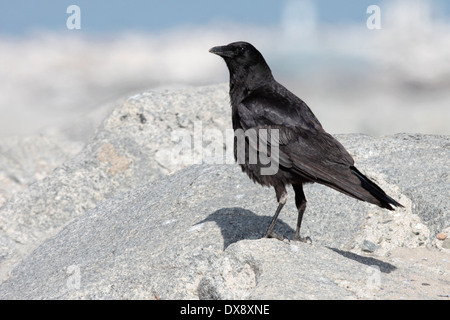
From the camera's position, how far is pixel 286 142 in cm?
668

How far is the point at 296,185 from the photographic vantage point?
691cm

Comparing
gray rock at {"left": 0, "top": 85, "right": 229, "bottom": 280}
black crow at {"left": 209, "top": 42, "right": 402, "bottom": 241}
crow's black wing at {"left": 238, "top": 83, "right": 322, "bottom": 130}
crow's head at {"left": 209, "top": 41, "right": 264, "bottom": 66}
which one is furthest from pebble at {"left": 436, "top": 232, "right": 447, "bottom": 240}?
gray rock at {"left": 0, "top": 85, "right": 229, "bottom": 280}

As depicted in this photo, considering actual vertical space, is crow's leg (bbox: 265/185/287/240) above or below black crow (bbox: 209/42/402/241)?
below

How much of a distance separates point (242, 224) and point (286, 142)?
99 centimetres

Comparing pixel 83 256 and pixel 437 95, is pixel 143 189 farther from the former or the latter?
Answer: pixel 437 95

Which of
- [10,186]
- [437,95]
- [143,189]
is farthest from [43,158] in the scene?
[437,95]

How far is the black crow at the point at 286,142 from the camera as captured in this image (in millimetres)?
6410

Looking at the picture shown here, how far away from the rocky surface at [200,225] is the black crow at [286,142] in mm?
551

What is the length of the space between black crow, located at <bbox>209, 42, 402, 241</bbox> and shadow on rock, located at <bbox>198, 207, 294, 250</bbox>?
419 mm

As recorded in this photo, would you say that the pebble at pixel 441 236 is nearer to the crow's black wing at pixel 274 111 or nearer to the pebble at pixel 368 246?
the pebble at pixel 368 246

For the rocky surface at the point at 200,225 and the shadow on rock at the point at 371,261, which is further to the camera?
the shadow on rock at the point at 371,261

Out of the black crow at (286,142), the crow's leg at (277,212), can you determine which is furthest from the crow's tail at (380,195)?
the crow's leg at (277,212)

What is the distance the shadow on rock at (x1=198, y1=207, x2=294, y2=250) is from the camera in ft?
23.2

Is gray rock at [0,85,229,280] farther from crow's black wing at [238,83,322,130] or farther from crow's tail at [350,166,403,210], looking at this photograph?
crow's tail at [350,166,403,210]
